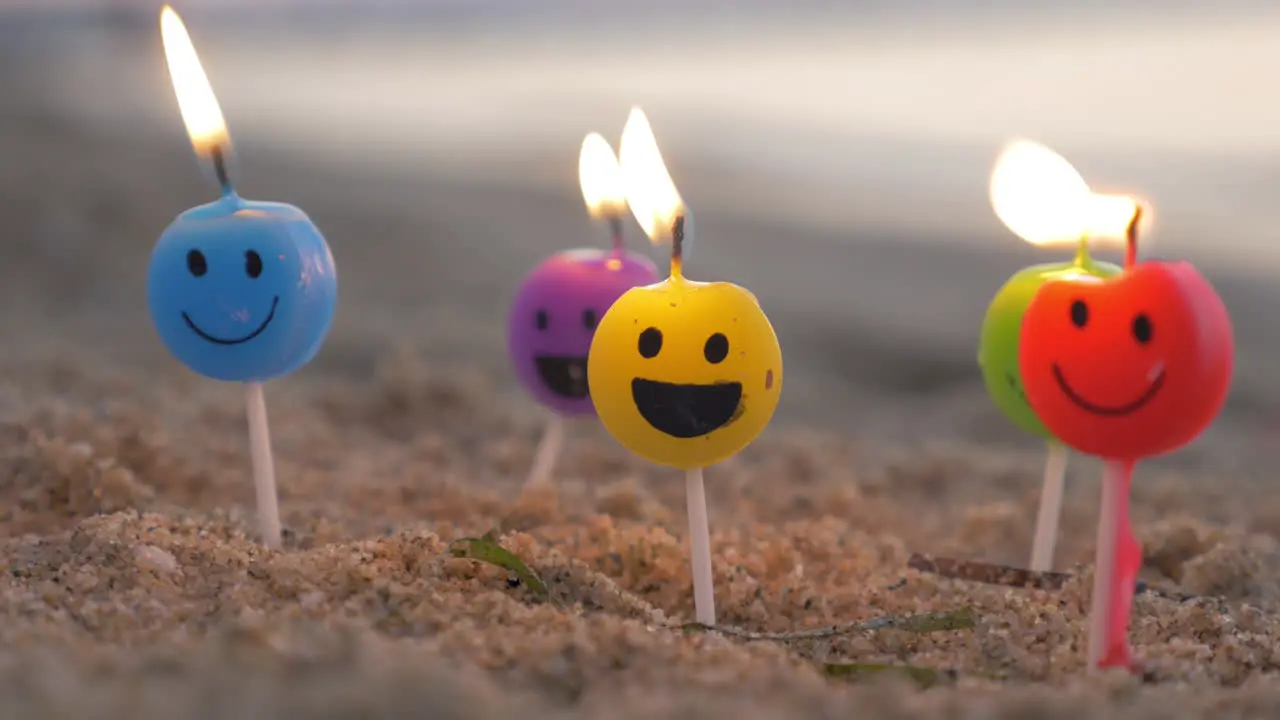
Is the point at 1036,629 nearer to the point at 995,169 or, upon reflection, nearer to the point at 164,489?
the point at 995,169

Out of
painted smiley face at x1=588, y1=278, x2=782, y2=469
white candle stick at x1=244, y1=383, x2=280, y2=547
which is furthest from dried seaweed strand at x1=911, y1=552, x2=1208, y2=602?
white candle stick at x1=244, y1=383, x2=280, y2=547

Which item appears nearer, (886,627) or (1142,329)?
(1142,329)

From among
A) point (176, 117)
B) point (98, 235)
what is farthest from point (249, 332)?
point (176, 117)

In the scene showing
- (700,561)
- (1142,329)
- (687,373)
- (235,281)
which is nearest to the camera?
(1142,329)

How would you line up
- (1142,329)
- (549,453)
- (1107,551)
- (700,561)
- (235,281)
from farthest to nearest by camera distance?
(549,453)
(235,281)
(700,561)
(1107,551)
(1142,329)

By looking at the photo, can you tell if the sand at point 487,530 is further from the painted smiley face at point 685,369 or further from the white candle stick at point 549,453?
the painted smiley face at point 685,369

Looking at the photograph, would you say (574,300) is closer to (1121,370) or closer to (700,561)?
(700,561)

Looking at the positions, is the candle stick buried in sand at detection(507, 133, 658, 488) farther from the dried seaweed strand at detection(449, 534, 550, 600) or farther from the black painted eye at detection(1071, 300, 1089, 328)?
the black painted eye at detection(1071, 300, 1089, 328)

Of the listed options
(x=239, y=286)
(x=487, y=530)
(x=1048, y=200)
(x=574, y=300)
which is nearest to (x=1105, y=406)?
(x=1048, y=200)
